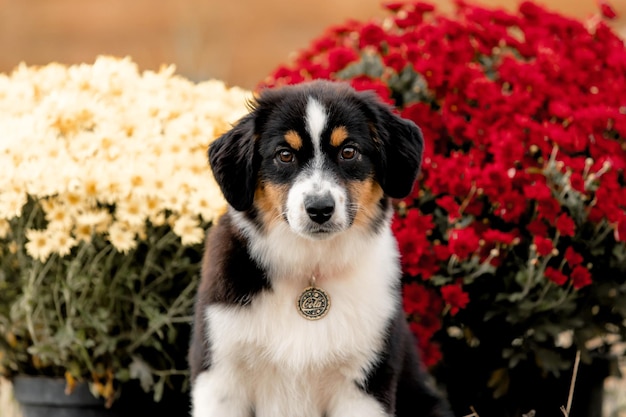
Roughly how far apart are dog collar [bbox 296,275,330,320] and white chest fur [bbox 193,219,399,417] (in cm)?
2

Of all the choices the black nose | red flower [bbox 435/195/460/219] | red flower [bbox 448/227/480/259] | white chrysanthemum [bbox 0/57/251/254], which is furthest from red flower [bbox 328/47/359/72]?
the black nose

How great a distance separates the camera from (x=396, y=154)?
138 inches

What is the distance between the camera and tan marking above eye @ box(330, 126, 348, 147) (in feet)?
11.1

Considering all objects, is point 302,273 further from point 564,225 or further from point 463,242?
point 564,225

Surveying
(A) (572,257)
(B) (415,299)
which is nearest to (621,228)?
(A) (572,257)

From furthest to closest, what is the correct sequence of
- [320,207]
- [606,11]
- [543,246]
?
[606,11]
[543,246]
[320,207]

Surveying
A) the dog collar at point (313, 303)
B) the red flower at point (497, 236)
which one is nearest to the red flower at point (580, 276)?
the red flower at point (497, 236)

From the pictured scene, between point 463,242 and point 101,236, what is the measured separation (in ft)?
5.27

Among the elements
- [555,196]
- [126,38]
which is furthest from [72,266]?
[126,38]

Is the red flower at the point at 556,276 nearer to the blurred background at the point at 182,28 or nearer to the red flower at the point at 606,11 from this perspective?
the red flower at the point at 606,11

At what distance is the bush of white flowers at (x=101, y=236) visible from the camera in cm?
419

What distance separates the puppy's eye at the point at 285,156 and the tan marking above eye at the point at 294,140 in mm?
28

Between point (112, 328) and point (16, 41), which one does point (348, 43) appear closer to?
point (112, 328)

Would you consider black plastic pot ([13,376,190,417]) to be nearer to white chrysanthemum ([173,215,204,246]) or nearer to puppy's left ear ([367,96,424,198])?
white chrysanthemum ([173,215,204,246])
